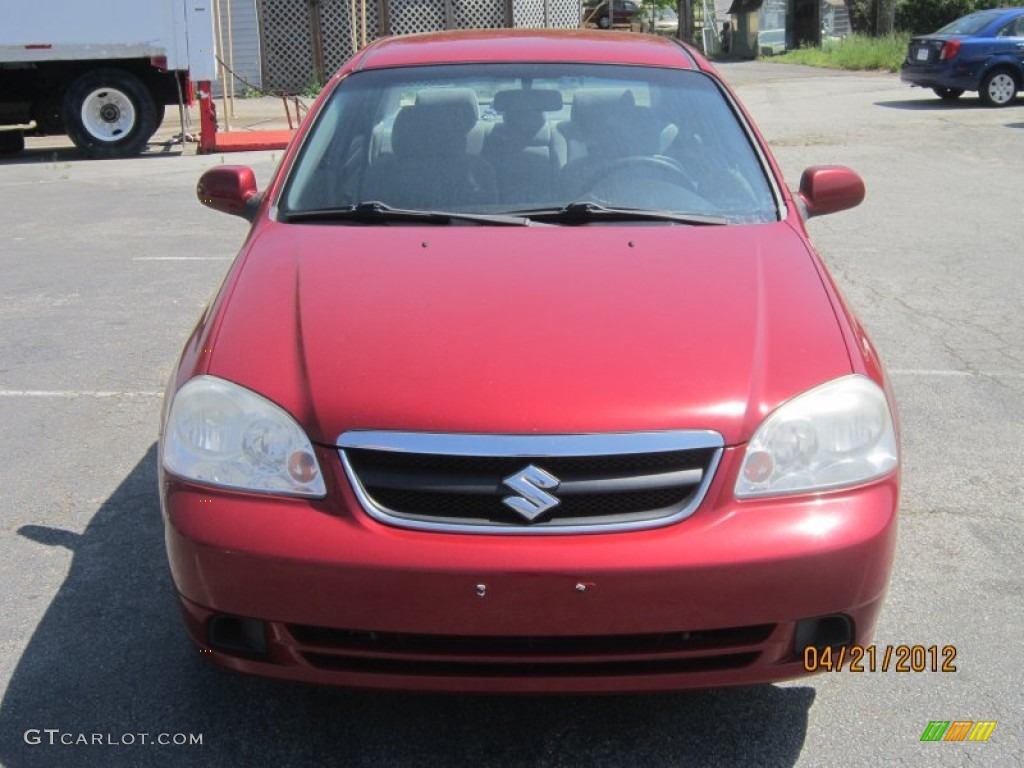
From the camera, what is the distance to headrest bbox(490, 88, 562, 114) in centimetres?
436

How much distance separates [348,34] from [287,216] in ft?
75.1

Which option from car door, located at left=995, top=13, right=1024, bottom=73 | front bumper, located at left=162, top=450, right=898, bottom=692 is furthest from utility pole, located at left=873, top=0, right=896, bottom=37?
front bumper, located at left=162, top=450, right=898, bottom=692

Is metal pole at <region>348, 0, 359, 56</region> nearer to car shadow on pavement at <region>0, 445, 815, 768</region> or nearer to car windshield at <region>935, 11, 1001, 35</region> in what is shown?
car windshield at <region>935, 11, 1001, 35</region>

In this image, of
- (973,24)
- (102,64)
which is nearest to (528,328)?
(102,64)

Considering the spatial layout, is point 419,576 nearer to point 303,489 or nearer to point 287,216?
point 303,489

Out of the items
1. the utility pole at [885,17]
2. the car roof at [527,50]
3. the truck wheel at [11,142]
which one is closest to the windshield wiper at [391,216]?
the car roof at [527,50]

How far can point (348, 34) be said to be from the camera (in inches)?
1008

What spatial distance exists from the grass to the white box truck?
18.3 metres

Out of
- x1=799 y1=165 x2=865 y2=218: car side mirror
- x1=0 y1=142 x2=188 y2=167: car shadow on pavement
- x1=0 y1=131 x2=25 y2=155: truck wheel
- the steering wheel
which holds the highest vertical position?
the steering wheel

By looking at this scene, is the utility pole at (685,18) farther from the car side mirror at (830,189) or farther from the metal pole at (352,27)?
the car side mirror at (830,189)

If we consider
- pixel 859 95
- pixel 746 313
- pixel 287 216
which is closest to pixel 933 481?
pixel 746 313

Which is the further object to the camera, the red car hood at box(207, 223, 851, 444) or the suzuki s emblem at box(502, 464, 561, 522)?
the red car hood at box(207, 223, 851, 444)

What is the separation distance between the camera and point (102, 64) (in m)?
15.7

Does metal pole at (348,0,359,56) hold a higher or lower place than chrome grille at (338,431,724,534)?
higher
